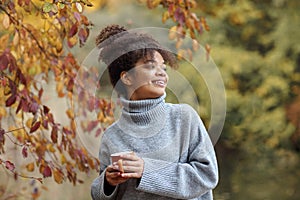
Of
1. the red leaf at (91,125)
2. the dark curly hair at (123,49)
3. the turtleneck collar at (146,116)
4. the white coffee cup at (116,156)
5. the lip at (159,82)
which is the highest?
the dark curly hair at (123,49)

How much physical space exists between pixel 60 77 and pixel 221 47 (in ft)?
12.8

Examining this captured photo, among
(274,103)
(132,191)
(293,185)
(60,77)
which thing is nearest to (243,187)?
(293,185)

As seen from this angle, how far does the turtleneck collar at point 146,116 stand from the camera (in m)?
2.00

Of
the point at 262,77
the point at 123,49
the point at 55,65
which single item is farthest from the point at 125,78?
the point at 262,77

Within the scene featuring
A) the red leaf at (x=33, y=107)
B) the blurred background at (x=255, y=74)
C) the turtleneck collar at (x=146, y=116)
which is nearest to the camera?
the turtleneck collar at (x=146, y=116)

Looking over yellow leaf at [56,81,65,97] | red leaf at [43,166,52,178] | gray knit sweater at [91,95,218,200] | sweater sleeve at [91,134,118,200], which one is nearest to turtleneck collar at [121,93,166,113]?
gray knit sweater at [91,95,218,200]

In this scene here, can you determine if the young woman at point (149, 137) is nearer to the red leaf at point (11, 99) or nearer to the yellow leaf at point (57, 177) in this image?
the red leaf at point (11, 99)

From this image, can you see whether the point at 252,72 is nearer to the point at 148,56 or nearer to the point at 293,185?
the point at 293,185

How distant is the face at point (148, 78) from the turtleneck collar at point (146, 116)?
21mm

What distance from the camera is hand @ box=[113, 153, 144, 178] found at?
6.19 feet

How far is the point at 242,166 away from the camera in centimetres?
701

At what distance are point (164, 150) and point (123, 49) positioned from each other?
288 mm

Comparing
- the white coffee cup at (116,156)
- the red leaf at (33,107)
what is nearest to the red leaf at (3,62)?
the red leaf at (33,107)

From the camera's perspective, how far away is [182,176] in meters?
Result: 1.95
